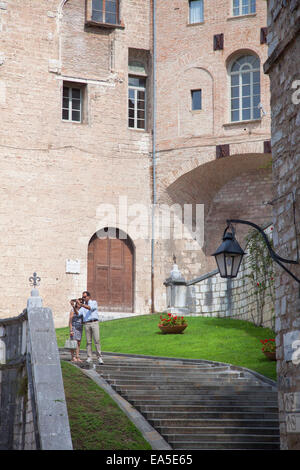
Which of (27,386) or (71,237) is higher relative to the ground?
(71,237)

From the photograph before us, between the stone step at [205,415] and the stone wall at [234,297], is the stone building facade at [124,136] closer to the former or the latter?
the stone wall at [234,297]

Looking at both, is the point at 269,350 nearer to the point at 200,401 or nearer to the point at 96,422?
the point at 200,401

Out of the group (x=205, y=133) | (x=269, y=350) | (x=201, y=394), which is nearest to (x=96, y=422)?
(x=201, y=394)

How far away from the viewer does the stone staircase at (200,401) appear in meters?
10.8

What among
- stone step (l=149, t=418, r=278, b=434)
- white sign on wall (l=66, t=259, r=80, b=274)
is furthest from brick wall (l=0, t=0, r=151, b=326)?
stone step (l=149, t=418, r=278, b=434)

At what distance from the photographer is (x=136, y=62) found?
85.8 feet

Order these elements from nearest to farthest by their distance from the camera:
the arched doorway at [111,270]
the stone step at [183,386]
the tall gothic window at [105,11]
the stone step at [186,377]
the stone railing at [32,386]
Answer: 1. the stone railing at [32,386]
2. the stone step at [183,386]
3. the stone step at [186,377]
4. the arched doorway at [111,270]
5. the tall gothic window at [105,11]

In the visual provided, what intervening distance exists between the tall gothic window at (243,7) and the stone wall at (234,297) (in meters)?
8.51

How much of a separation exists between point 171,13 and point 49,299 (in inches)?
398

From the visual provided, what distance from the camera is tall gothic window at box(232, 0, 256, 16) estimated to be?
81.4 ft

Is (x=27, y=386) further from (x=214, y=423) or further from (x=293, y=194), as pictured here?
(x=293, y=194)

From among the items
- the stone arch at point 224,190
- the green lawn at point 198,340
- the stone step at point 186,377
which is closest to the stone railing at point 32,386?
the stone step at point 186,377
